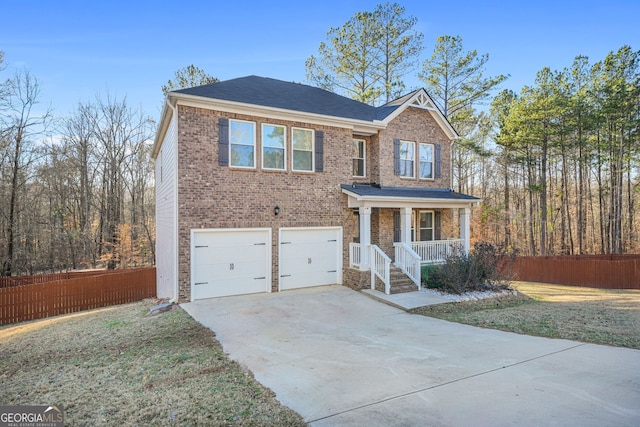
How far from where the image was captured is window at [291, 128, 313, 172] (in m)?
11.2

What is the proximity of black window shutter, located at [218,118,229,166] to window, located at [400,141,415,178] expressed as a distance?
722 cm

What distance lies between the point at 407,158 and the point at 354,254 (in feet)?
16.3

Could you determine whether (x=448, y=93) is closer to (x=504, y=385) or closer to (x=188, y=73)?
(x=188, y=73)

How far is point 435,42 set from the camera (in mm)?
22219

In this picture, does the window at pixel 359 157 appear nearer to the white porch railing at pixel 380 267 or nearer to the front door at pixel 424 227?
the front door at pixel 424 227

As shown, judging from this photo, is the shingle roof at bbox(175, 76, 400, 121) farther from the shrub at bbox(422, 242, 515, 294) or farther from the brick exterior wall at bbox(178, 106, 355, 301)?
the shrub at bbox(422, 242, 515, 294)

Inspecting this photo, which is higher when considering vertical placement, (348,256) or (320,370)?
(348,256)

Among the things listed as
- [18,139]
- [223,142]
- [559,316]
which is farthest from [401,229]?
[18,139]

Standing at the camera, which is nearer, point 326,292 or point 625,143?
point 326,292

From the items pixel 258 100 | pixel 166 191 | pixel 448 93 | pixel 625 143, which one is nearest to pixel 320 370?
pixel 258 100

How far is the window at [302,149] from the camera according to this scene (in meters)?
11.2

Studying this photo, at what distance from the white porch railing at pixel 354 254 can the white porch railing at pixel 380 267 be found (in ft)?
2.08

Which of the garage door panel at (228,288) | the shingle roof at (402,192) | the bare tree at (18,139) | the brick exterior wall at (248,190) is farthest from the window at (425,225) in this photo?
the bare tree at (18,139)

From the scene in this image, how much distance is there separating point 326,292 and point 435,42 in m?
19.4
